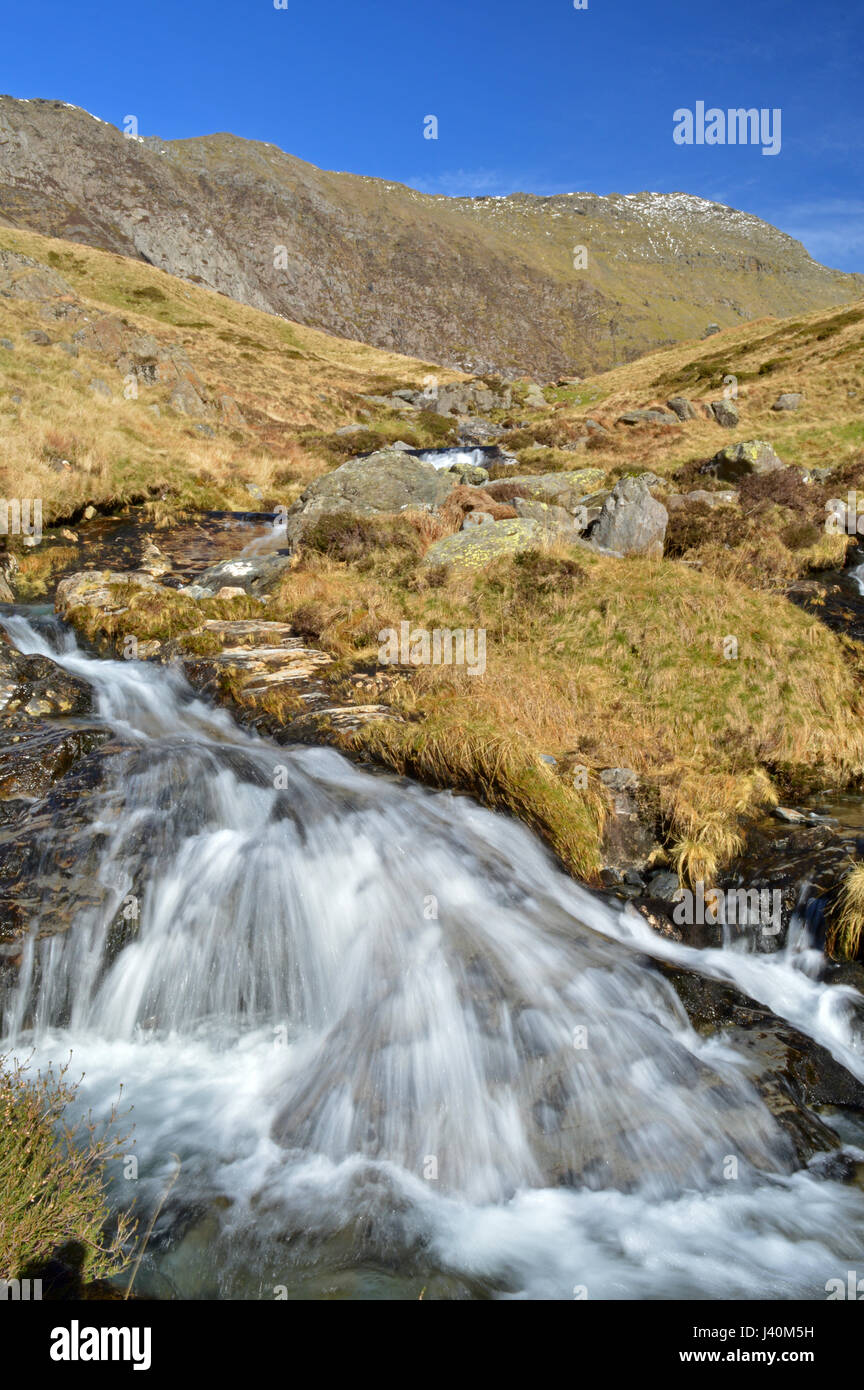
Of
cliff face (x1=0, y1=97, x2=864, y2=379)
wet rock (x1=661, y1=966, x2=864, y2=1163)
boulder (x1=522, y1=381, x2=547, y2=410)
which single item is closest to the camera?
wet rock (x1=661, y1=966, x2=864, y2=1163)

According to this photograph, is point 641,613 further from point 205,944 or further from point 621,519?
point 205,944

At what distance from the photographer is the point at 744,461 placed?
23.6m

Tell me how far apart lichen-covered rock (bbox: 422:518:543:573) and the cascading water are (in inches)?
325

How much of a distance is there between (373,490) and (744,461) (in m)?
12.6

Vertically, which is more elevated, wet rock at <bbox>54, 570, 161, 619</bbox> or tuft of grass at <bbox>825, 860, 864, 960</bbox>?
wet rock at <bbox>54, 570, 161, 619</bbox>

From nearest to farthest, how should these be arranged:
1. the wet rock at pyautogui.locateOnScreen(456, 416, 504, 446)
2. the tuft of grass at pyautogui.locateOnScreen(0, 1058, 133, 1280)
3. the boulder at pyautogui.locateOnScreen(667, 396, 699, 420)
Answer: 1. the tuft of grass at pyautogui.locateOnScreen(0, 1058, 133, 1280)
2. the boulder at pyautogui.locateOnScreen(667, 396, 699, 420)
3. the wet rock at pyautogui.locateOnScreen(456, 416, 504, 446)

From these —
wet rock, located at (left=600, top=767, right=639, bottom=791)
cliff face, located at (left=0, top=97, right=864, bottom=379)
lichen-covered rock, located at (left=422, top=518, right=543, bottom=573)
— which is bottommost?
wet rock, located at (left=600, top=767, right=639, bottom=791)

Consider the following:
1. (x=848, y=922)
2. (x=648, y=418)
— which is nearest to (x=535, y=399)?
(x=648, y=418)

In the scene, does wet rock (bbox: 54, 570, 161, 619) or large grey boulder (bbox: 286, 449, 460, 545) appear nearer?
wet rock (bbox: 54, 570, 161, 619)

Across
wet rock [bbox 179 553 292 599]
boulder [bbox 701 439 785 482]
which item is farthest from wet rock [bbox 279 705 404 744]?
boulder [bbox 701 439 785 482]

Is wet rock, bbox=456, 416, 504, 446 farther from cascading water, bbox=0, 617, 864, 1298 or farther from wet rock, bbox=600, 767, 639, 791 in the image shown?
cascading water, bbox=0, 617, 864, 1298

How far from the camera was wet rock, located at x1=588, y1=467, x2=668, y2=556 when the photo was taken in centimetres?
1681

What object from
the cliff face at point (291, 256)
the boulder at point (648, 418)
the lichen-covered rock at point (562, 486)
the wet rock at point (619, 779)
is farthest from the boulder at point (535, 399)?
the cliff face at point (291, 256)
